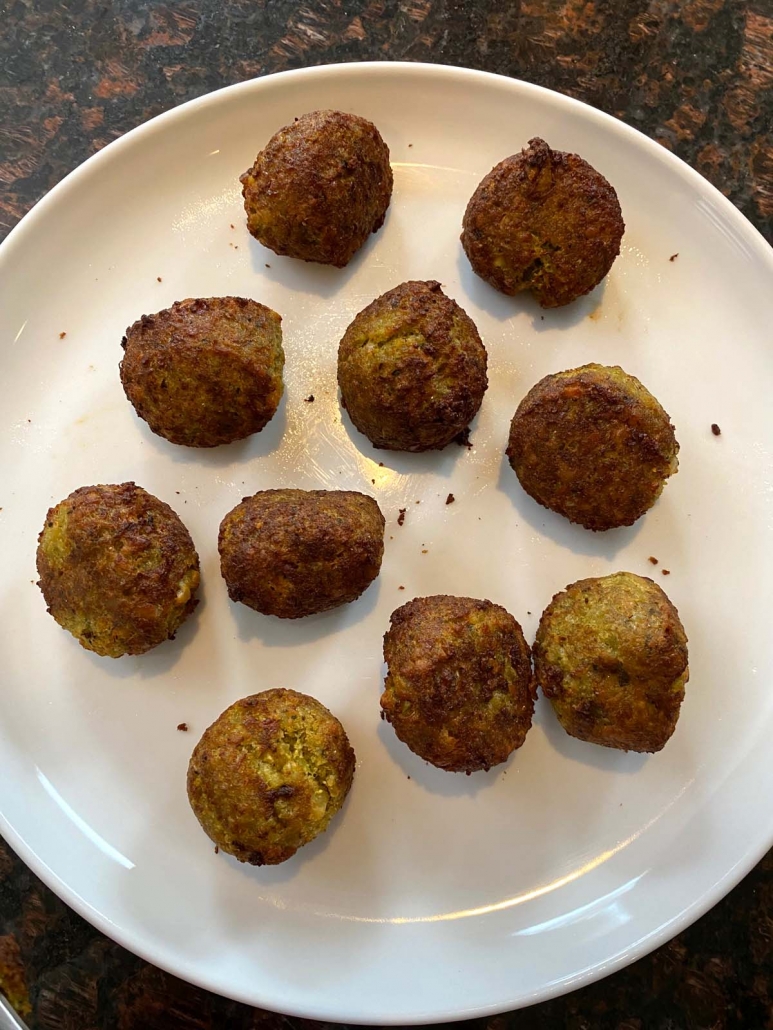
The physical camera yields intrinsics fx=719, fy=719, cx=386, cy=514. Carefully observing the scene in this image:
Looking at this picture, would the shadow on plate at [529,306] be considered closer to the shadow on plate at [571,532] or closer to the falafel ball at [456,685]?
the shadow on plate at [571,532]

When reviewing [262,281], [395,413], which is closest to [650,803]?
[395,413]

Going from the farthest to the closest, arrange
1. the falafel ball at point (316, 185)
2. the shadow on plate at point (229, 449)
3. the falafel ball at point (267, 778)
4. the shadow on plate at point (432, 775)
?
the shadow on plate at point (229, 449)
the shadow on plate at point (432, 775)
the falafel ball at point (316, 185)
the falafel ball at point (267, 778)

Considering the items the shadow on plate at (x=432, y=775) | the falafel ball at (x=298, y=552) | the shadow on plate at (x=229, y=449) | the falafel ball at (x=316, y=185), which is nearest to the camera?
the falafel ball at (x=298, y=552)

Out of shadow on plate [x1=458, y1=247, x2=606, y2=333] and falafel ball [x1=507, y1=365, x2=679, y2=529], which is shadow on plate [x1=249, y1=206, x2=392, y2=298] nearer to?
shadow on plate [x1=458, y1=247, x2=606, y2=333]

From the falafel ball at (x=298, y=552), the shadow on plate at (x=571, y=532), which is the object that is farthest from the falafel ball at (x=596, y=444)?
the falafel ball at (x=298, y=552)

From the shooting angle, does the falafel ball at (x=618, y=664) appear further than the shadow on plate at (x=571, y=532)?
No

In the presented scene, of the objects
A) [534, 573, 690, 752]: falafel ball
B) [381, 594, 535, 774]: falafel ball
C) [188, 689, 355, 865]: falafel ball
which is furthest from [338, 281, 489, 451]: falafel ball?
[188, 689, 355, 865]: falafel ball

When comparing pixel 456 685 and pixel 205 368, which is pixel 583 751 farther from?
pixel 205 368
